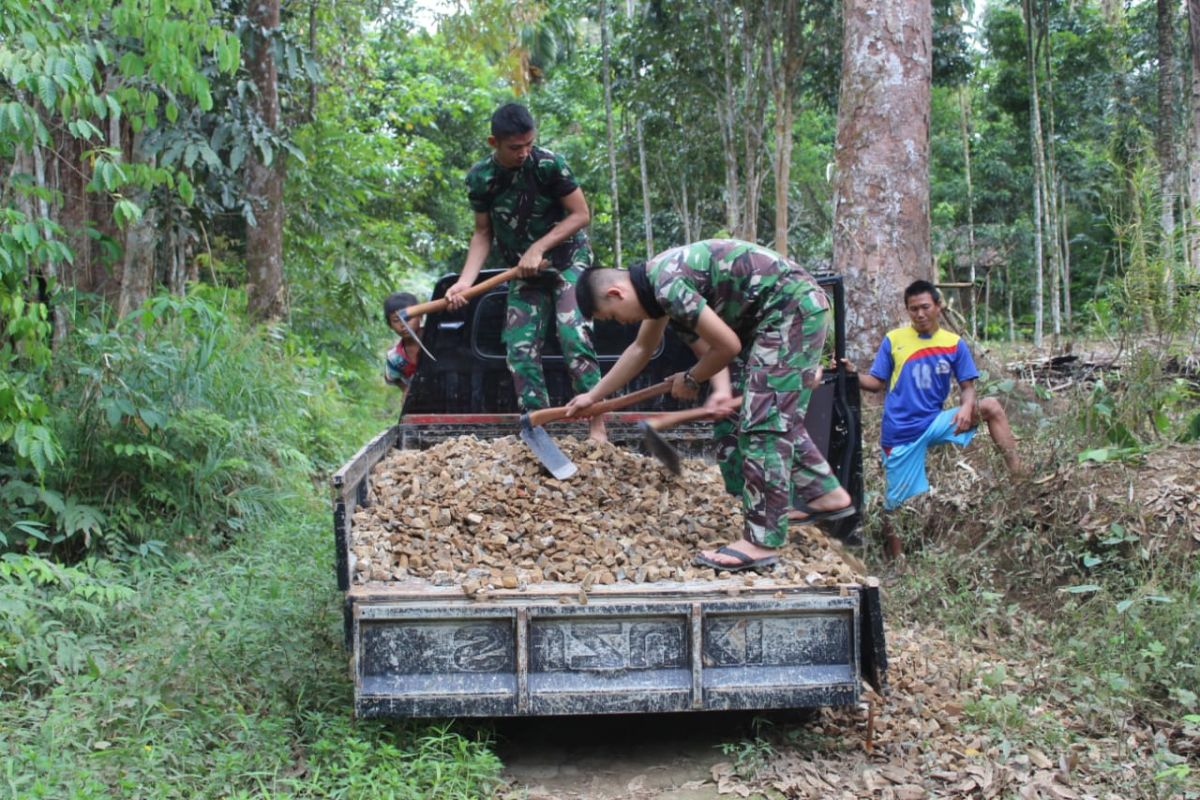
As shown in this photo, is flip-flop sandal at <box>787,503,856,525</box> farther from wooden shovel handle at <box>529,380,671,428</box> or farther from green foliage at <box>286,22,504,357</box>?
green foliage at <box>286,22,504,357</box>

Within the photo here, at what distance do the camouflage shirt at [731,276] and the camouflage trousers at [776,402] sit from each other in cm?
5

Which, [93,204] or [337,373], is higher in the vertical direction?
[93,204]

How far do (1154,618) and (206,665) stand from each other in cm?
378

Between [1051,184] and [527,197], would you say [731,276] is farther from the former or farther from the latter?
[1051,184]

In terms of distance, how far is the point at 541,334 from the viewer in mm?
5277

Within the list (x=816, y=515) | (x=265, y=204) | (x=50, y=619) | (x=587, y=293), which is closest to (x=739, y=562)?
(x=816, y=515)

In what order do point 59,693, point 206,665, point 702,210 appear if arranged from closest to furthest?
point 59,693 < point 206,665 < point 702,210

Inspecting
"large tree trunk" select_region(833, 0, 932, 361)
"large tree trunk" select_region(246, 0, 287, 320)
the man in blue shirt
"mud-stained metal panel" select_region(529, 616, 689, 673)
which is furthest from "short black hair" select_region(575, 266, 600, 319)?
"large tree trunk" select_region(246, 0, 287, 320)

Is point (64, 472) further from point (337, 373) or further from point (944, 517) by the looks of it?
point (337, 373)

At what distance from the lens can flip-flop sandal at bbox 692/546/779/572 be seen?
370 centimetres

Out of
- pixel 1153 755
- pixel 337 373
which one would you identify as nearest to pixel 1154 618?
pixel 1153 755

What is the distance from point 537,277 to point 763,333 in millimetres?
1591

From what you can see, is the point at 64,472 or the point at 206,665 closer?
the point at 206,665

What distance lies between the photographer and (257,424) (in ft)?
22.6
